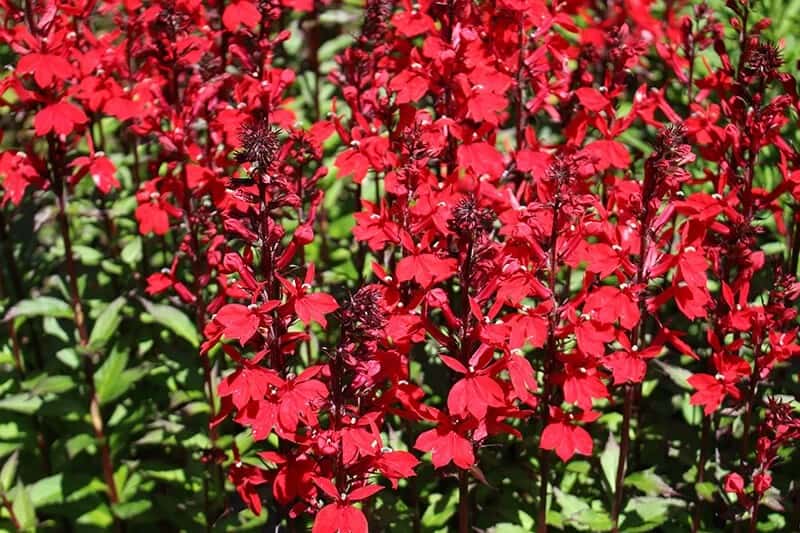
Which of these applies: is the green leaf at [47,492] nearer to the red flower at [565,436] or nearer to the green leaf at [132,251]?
the green leaf at [132,251]

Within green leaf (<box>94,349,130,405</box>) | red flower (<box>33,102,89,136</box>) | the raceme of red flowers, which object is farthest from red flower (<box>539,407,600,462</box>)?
red flower (<box>33,102,89,136</box>)

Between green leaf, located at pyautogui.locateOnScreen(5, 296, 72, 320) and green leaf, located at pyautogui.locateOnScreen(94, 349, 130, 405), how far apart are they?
29 centimetres

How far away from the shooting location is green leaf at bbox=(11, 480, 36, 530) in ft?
12.9

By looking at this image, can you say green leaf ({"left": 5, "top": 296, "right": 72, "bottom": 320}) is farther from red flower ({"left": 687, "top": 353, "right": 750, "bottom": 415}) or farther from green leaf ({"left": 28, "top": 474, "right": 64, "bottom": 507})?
red flower ({"left": 687, "top": 353, "right": 750, "bottom": 415})

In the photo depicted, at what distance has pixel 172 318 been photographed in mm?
3916

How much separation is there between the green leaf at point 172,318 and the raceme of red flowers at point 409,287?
0.8 inches

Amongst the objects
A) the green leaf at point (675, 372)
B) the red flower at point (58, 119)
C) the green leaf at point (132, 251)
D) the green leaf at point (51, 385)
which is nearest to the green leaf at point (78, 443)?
the green leaf at point (51, 385)

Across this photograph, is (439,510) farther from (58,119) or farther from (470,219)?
(58,119)

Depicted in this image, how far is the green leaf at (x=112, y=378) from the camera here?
4031mm

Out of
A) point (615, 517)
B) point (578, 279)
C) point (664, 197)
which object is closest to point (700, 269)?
point (664, 197)

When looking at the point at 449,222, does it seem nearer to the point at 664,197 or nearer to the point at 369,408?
the point at 369,408

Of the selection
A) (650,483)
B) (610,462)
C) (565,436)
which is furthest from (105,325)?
(650,483)

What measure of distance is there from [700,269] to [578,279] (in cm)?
132

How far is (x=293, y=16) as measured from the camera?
19.6 feet
